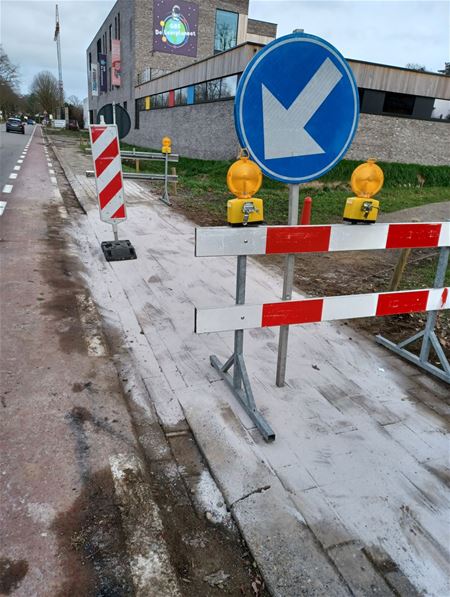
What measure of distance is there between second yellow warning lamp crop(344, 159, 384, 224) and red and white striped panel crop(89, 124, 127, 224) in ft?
14.3

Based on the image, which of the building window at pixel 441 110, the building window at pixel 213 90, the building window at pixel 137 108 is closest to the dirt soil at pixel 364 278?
the building window at pixel 441 110

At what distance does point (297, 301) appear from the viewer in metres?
2.92

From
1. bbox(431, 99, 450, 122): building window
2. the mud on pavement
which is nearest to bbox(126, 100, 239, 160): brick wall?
bbox(431, 99, 450, 122): building window

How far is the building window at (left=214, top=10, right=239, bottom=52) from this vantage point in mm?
39469

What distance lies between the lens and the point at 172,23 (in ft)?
123

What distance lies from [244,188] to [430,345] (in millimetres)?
2344

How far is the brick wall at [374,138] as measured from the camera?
17.6 meters

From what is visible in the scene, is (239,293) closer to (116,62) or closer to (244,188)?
(244,188)

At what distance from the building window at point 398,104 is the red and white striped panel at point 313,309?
17.2 metres

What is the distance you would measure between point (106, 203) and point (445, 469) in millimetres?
5531

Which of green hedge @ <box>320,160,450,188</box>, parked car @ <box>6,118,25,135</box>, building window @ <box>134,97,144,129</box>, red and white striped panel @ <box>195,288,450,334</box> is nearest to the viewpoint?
red and white striped panel @ <box>195,288,450,334</box>

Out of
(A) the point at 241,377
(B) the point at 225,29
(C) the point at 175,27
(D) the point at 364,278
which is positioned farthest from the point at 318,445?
(B) the point at 225,29

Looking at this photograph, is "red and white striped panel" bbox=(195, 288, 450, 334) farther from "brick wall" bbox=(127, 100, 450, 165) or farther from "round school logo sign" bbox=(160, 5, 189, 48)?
"round school logo sign" bbox=(160, 5, 189, 48)

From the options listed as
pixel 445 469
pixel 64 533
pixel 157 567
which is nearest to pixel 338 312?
pixel 445 469
